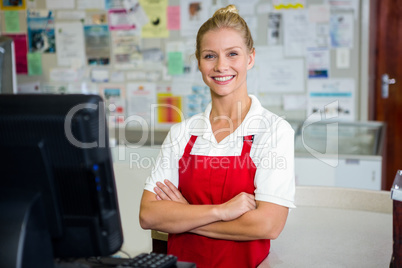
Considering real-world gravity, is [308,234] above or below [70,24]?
below

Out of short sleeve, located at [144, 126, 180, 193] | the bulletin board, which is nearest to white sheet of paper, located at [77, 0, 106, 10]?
the bulletin board

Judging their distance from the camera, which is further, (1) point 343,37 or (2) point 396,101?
(2) point 396,101

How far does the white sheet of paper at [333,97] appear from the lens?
3.25m

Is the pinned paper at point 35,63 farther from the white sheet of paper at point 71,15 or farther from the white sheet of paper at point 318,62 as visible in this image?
the white sheet of paper at point 318,62

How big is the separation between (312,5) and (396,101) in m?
0.95

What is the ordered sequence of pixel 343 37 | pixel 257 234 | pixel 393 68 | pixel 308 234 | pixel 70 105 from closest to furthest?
pixel 70 105
pixel 257 234
pixel 308 234
pixel 343 37
pixel 393 68

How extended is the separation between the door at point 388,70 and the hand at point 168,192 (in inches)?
89.3

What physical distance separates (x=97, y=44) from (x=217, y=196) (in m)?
2.48

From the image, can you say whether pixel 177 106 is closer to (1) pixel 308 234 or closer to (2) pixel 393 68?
(2) pixel 393 68

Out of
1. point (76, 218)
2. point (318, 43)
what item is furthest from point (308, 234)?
point (318, 43)

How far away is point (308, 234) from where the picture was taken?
4.95ft

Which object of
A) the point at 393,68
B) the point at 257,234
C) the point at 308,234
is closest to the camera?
the point at 257,234

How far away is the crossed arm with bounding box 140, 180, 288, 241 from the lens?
1.32 meters

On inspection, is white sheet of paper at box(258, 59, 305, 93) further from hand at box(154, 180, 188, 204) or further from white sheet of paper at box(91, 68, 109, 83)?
hand at box(154, 180, 188, 204)
